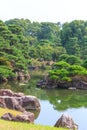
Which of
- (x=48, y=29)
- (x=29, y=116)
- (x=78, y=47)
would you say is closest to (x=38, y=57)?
(x=78, y=47)

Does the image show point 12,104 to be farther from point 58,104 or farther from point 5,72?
point 5,72

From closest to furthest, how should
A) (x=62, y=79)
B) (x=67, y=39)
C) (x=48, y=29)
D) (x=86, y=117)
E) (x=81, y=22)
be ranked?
(x=86, y=117) → (x=62, y=79) → (x=67, y=39) → (x=81, y=22) → (x=48, y=29)

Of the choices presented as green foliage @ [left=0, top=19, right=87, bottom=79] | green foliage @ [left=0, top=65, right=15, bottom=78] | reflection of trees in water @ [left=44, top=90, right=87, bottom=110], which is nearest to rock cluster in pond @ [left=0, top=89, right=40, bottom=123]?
reflection of trees in water @ [left=44, top=90, right=87, bottom=110]

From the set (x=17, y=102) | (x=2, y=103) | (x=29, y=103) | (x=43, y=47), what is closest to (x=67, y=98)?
(x=29, y=103)

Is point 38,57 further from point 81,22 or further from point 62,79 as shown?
point 62,79

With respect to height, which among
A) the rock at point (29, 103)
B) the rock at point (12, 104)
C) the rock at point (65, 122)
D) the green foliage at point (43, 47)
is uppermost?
the rock at point (65, 122)

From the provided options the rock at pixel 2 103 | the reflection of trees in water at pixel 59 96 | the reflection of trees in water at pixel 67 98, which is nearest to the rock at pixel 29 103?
the rock at pixel 2 103

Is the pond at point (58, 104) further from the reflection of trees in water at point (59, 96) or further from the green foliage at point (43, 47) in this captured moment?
the green foliage at point (43, 47)

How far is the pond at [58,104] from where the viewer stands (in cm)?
2386

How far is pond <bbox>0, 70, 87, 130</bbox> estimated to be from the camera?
23.9m

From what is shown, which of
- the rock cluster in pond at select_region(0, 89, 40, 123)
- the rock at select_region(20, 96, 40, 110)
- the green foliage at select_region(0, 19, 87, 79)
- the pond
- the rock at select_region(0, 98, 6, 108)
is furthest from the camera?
the green foliage at select_region(0, 19, 87, 79)

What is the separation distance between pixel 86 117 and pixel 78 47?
151ft

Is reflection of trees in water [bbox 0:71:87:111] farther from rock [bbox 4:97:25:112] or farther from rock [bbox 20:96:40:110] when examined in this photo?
rock [bbox 4:97:25:112]

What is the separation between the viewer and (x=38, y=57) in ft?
239
